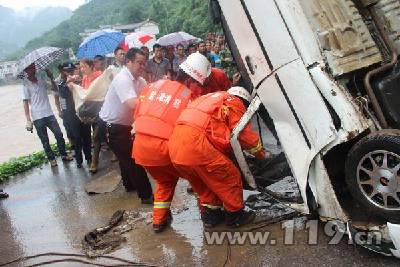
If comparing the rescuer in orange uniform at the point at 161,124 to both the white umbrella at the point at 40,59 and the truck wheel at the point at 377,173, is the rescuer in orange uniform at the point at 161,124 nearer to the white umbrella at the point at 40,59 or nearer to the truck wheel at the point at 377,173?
the truck wheel at the point at 377,173

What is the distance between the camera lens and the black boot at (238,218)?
4395 mm

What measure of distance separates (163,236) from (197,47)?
5278 mm

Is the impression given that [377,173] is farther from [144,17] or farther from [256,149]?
[144,17]

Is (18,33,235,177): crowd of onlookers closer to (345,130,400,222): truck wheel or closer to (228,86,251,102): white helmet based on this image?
(228,86,251,102): white helmet

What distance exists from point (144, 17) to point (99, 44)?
4080 centimetres

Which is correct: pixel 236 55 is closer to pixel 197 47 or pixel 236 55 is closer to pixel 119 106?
pixel 119 106

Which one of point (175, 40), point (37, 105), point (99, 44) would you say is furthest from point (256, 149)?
point (175, 40)

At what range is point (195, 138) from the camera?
3.99 metres

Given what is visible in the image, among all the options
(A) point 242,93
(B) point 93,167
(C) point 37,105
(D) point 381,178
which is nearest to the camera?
(D) point 381,178

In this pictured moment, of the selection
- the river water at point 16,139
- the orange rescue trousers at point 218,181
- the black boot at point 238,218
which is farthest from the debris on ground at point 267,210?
the river water at point 16,139

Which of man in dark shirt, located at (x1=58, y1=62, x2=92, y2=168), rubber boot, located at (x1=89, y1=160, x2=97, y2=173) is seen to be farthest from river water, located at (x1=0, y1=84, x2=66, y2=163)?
rubber boot, located at (x1=89, y1=160, x2=97, y2=173)

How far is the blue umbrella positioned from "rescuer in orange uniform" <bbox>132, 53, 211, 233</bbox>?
12.3 ft

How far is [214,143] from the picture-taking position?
4.10 metres

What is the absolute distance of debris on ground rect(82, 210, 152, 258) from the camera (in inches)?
176
